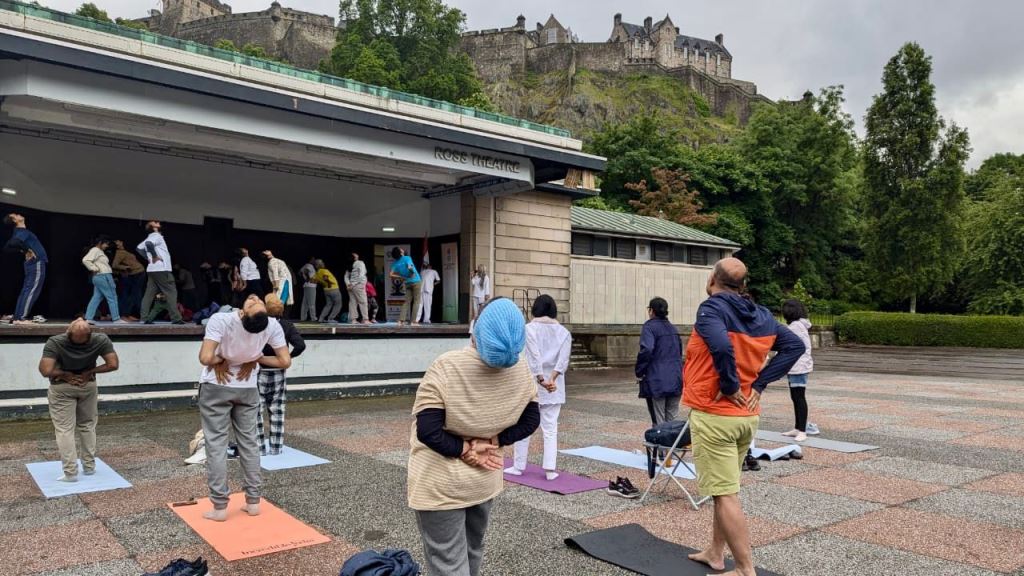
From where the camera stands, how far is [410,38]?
5759cm

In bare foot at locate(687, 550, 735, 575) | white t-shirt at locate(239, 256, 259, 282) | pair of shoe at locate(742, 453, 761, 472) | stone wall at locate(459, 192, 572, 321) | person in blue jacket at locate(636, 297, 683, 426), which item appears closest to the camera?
bare foot at locate(687, 550, 735, 575)

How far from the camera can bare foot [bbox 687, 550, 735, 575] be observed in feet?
13.8

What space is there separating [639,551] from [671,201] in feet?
121

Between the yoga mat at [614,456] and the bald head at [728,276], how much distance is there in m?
3.47

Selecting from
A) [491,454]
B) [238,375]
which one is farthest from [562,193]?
[491,454]

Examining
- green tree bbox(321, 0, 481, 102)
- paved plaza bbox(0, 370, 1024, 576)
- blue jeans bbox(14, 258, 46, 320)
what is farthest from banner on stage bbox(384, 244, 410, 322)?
green tree bbox(321, 0, 481, 102)

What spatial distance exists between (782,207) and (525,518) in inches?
1735

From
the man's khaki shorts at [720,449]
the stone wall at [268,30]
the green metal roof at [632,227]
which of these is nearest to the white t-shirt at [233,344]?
the man's khaki shorts at [720,449]

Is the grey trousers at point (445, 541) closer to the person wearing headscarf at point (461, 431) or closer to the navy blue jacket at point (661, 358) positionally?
the person wearing headscarf at point (461, 431)

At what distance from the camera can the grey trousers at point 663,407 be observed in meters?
7.21

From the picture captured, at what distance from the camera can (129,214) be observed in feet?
56.7

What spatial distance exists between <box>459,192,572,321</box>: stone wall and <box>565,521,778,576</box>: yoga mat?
11.8 metres

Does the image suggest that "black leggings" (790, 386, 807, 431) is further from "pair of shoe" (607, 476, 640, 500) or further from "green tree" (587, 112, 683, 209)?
"green tree" (587, 112, 683, 209)

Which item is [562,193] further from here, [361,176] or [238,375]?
[238,375]
